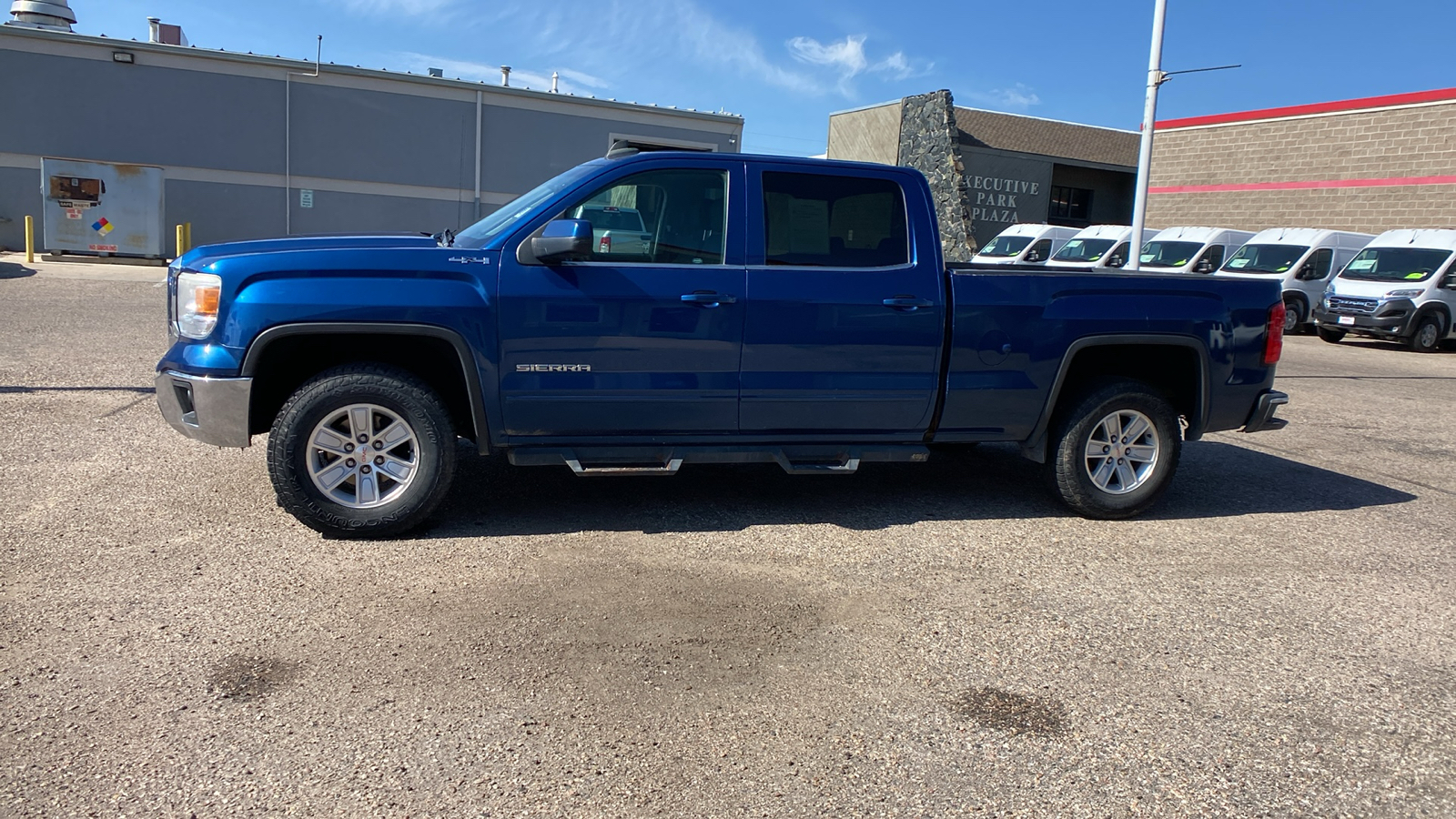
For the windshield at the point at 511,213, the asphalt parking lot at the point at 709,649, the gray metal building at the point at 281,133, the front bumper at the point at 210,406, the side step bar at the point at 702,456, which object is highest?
the gray metal building at the point at 281,133

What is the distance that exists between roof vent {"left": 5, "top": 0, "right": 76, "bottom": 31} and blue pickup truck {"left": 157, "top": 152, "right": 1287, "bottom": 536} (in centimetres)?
2601

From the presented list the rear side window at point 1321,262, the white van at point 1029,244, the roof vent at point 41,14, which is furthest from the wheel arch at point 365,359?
the roof vent at point 41,14

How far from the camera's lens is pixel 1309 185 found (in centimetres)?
3055

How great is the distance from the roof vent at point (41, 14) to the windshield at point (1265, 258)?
28012 millimetres

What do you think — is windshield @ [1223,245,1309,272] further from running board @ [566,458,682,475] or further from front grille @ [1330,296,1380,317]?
running board @ [566,458,682,475]

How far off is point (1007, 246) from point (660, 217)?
981 inches

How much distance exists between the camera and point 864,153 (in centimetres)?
4078

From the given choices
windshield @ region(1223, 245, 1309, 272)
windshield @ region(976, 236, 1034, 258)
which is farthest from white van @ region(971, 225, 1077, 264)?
windshield @ region(1223, 245, 1309, 272)

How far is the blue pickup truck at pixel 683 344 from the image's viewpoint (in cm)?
470

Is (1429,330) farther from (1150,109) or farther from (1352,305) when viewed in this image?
(1150,109)

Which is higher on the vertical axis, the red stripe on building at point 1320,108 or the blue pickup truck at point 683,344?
the red stripe on building at point 1320,108

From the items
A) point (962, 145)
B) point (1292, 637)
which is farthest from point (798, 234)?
point (962, 145)

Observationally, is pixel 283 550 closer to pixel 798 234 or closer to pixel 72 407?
pixel 798 234

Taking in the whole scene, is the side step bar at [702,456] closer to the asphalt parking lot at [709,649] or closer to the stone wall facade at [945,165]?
the asphalt parking lot at [709,649]
